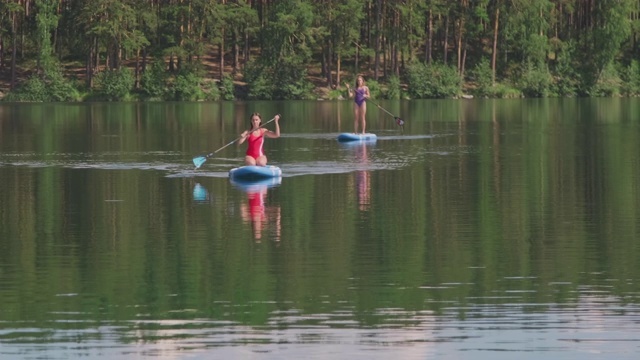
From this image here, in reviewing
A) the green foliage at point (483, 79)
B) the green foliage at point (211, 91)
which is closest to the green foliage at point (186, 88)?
the green foliage at point (211, 91)

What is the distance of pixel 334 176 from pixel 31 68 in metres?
77.8

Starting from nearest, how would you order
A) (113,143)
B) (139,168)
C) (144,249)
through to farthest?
(144,249) < (139,168) < (113,143)

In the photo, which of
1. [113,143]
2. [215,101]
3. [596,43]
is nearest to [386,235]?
[113,143]

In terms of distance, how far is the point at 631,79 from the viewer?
114m

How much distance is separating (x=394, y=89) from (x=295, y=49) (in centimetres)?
830

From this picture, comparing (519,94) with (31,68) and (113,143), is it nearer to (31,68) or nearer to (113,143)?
(31,68)

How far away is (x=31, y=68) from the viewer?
107812mm

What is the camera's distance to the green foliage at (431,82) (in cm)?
10769

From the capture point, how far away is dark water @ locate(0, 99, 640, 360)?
47.0ft

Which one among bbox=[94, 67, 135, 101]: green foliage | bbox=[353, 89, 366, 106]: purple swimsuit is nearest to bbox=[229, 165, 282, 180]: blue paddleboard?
bbox=[353, 89, 366, 106]: purple swimsuit

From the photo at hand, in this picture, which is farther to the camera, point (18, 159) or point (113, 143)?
point (113, 143)

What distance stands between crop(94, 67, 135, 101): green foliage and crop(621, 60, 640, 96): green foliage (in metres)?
36.5

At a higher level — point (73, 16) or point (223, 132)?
point (73, 16)

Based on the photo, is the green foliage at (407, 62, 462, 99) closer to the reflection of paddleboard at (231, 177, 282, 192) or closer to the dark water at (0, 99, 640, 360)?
the dark water at (0, 99, 640, 360)
